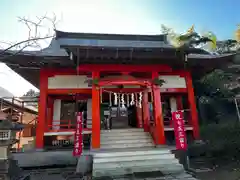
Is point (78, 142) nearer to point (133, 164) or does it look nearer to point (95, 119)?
point (95, 119)

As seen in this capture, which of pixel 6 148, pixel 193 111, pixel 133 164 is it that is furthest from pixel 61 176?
pixel 193 111

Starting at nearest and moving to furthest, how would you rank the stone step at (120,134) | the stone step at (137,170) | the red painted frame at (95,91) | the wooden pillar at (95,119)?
the stone step at (137,170)
the wooden pillar at (95,119)
the red painted frame at (95,91)
the stone step at (120,134)

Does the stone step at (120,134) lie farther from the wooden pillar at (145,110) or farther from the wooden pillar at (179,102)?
the wooden pillar at (179,102)

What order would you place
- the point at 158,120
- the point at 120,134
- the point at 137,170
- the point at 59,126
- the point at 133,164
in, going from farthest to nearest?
the point at 59,126
the point at 120,134
the point at 158,120
the point at 133,164
the point at 137,170

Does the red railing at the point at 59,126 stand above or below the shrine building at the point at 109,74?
below

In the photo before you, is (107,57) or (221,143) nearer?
(221,143)

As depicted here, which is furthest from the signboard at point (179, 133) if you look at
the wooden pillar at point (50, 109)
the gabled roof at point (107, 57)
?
the wooden pillar at point (50, 109)

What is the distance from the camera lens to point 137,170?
18.2 ft

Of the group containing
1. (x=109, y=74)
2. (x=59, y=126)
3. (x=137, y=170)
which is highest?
(x=109, y=74)

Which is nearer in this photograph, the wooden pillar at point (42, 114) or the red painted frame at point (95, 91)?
the red painted frame at point (95, 91)

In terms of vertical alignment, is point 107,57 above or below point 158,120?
above

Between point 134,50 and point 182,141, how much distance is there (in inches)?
173

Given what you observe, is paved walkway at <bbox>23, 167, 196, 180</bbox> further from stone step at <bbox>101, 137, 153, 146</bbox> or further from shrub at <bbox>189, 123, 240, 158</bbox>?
shrub at <bbox>189, 123, 240, 158</bbox>

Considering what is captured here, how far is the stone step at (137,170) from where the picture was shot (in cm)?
531
